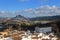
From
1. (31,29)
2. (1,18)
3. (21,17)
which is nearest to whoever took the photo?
(31,29)

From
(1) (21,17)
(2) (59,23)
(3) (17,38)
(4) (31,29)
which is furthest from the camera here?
(1) (21,17)

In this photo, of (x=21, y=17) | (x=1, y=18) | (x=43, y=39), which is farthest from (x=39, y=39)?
(x=21, y=17)

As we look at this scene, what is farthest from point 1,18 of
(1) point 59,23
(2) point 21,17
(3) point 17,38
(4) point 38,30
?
(3) point 17,38

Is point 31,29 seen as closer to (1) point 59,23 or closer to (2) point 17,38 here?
(1) point 59,23

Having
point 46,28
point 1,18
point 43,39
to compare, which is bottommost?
point 43,39

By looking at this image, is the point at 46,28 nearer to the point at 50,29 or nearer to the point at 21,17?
the point at 50,29

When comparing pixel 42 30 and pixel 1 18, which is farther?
pixel 1 18

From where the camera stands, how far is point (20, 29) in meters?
13.3

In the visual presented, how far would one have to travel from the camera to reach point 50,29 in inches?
522

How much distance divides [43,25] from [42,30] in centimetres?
44

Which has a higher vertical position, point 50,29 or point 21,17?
point 21,17

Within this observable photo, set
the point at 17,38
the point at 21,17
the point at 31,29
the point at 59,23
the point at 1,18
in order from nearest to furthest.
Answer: the point at 17,38 → the point at 59,23 → the point at 31,29 → the point at 1,18 → the point at 21,17

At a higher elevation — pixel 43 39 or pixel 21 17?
pixel 21 17

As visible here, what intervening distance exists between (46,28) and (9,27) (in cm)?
250
